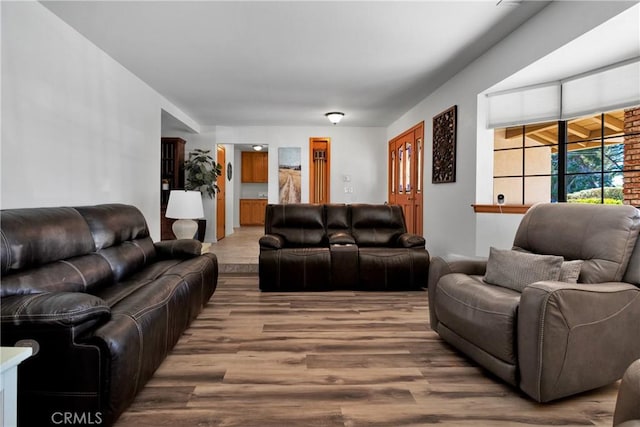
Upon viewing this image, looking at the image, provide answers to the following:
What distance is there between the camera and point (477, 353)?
6.95ft

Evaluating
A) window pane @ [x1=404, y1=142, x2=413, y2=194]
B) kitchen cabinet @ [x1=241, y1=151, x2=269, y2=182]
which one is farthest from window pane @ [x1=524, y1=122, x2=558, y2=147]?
kitchen cabinet @ [x1=241, y1=151, x2=269, y2=182]

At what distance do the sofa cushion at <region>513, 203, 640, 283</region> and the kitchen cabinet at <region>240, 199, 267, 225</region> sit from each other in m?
9.86

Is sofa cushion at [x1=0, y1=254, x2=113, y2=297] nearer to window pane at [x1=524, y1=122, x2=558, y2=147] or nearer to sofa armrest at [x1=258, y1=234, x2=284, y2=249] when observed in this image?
sofa armrest at [x1=258, y1=234, x2=284, y2=249]

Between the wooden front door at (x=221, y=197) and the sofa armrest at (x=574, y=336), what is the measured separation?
268 inches

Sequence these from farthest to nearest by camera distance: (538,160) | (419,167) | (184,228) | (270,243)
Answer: (419,167) < (184,228) < (270,243) < (538,160)

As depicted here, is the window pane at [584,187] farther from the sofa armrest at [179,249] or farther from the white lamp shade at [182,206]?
the white lamp shade at [182,206]

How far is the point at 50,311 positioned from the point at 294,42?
2986 millimetres

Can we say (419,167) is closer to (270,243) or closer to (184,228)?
(270,243)

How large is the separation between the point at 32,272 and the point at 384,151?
689cm

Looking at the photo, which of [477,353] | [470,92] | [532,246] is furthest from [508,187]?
[477,353]

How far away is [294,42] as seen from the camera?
11.5 ft

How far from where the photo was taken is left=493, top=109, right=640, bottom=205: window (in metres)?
3.26

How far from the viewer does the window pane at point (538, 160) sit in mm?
3820

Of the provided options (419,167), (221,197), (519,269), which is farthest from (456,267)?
(221,197)
